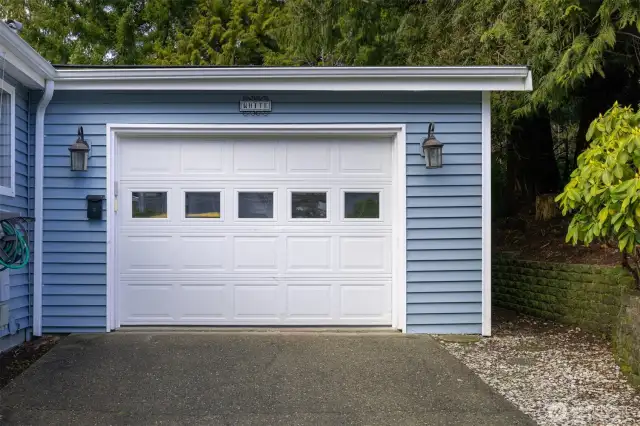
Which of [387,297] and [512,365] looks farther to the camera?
[387,297]

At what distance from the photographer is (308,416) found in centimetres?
385

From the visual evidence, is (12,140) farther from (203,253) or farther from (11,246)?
(203,253)

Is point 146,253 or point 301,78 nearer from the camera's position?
point 301,78

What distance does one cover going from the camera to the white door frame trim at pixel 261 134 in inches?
230

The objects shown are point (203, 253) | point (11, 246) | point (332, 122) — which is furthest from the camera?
point (203, 253)

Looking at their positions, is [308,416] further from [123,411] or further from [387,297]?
[387,297]

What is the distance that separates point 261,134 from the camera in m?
5.98

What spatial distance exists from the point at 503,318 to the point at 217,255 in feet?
12.1

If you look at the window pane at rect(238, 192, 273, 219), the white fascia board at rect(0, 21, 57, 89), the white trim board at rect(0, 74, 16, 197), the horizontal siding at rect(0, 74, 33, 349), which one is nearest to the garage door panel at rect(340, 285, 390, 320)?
the window pane at rect(238, 192, 273, 219)

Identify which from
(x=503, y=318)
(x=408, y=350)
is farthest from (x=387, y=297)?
(x=503, y=318)

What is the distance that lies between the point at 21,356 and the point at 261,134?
3089 millimetres

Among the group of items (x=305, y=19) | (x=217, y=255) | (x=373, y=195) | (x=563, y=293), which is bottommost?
(x=563, y=293)

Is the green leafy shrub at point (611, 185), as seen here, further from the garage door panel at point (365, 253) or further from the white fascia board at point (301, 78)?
the garage door panel at point (365, 253)

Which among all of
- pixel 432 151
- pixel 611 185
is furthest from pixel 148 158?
pixel 611 185
